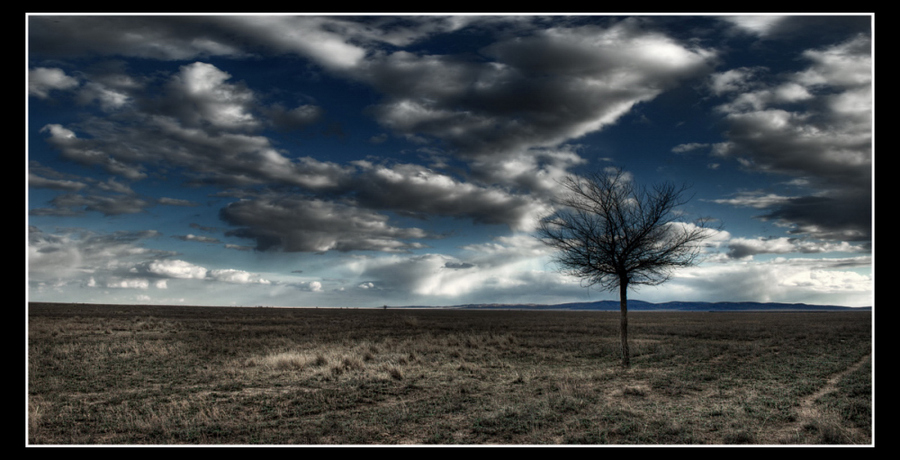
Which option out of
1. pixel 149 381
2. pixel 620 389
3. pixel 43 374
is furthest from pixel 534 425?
pixel 43 374

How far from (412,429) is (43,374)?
13.3 meters

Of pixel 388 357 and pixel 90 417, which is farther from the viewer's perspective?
pixel 388 357

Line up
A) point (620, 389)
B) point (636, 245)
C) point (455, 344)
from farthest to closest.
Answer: point (455, 344) → point (636, 245) → point (620, 389)

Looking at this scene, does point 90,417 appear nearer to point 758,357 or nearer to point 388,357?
point 388,357

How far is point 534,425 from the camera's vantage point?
28.7 ft

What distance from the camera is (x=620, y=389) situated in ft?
41.2

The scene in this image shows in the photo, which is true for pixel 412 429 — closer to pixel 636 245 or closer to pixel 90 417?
pixel 90 417
